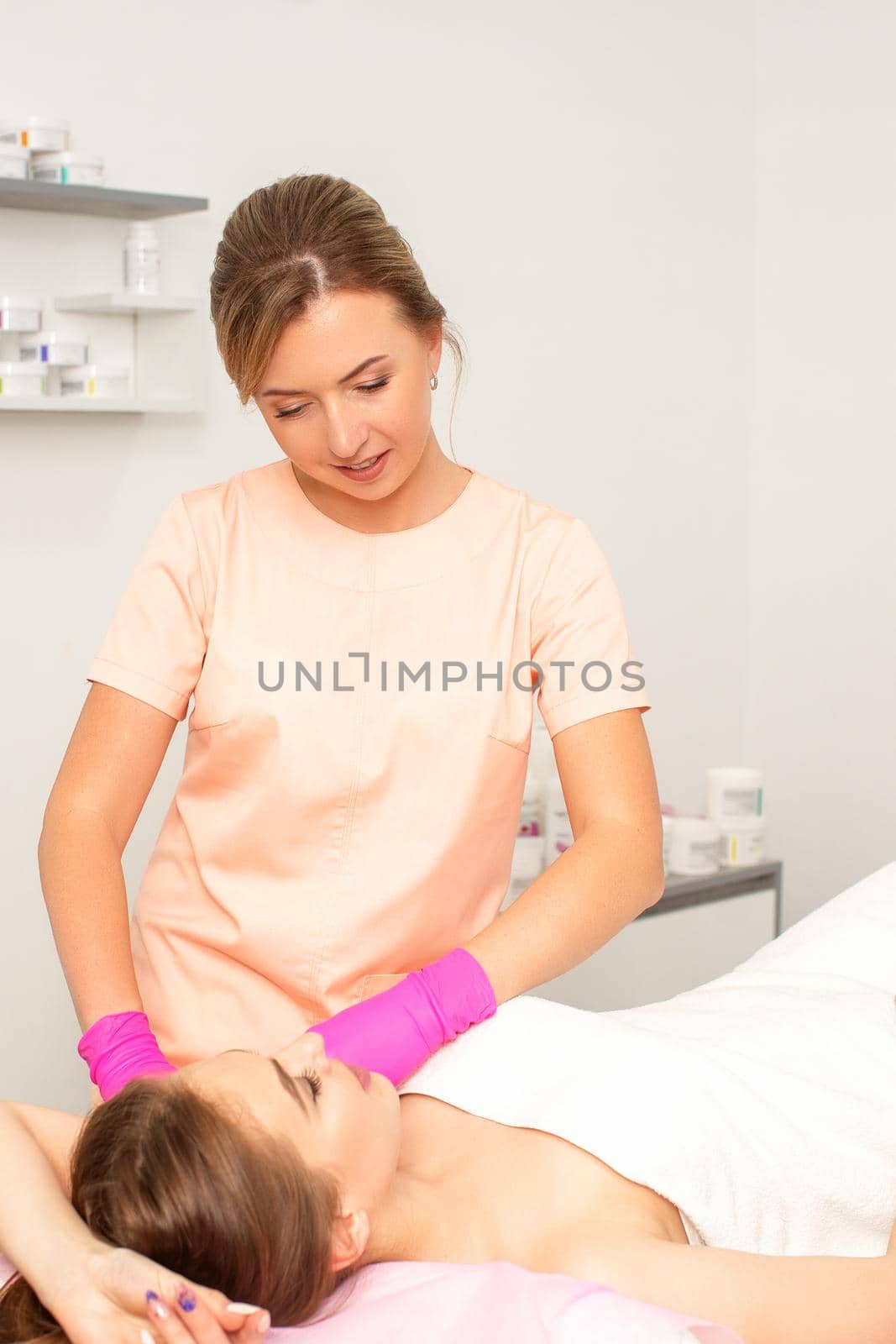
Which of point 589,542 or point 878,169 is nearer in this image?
point 589,542

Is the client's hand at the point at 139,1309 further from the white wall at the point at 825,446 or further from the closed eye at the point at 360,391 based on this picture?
the white wall at the point at 825,446

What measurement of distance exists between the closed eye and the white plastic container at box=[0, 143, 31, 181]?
3.16 feet

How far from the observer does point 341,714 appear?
1478 millimetres

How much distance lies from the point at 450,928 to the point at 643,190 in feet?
Result: 6.72

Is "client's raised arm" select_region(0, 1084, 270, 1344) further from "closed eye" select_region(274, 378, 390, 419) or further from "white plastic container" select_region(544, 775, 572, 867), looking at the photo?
"white plastic container" select_region(544, 775, 572, 867)

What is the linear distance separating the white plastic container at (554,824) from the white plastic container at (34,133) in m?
1.31

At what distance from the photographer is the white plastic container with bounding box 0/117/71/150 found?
215 centimetres

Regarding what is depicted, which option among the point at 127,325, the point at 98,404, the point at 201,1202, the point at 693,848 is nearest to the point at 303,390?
the point at 201,1202

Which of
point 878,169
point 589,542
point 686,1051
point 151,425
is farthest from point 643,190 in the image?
point 686,1051

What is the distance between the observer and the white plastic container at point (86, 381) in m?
2.26

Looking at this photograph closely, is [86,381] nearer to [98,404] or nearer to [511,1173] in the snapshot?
[98,404]

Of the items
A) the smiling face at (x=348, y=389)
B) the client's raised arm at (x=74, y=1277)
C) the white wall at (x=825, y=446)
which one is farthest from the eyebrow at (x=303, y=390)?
the white wall at (x=825, y=446)

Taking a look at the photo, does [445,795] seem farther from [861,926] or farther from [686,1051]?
[861,926]

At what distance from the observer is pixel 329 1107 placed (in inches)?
45.1
